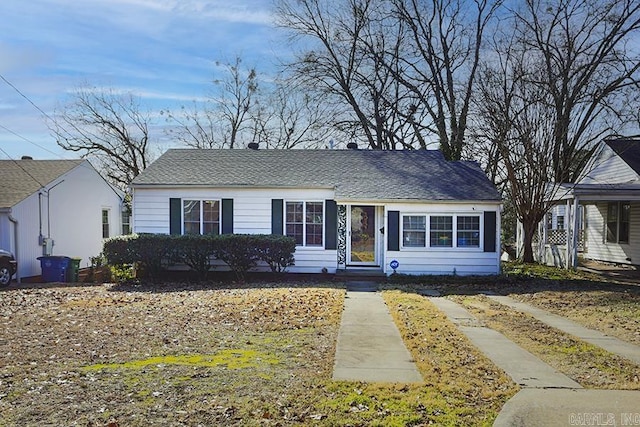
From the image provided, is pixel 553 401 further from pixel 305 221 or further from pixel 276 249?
pixel 305 221

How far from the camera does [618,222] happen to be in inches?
826

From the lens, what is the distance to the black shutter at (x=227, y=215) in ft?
54.1

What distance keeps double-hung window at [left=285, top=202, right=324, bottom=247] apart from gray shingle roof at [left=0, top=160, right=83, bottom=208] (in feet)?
29.0

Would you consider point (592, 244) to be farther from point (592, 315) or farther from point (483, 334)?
point (483, 334)

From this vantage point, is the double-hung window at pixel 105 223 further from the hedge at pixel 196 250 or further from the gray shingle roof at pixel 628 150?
the gray shingle roof at pixel 628 150

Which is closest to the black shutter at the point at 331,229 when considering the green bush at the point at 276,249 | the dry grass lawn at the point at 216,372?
the green bush at the point at 276,249

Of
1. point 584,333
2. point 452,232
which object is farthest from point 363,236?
point 584,333

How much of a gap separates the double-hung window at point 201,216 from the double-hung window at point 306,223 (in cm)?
236

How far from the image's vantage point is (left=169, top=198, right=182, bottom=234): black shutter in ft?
54.0

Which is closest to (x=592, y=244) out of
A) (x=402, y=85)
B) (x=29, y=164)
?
(x=402, y=85)

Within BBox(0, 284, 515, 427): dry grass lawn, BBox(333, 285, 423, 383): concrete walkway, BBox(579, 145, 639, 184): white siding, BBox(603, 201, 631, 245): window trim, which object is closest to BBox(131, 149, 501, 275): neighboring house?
BBox(0, 284, 515, 427): dry grass lawn

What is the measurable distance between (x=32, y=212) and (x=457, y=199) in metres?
14.0

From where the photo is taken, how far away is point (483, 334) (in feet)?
26.6

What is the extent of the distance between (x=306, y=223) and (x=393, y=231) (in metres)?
2.78
